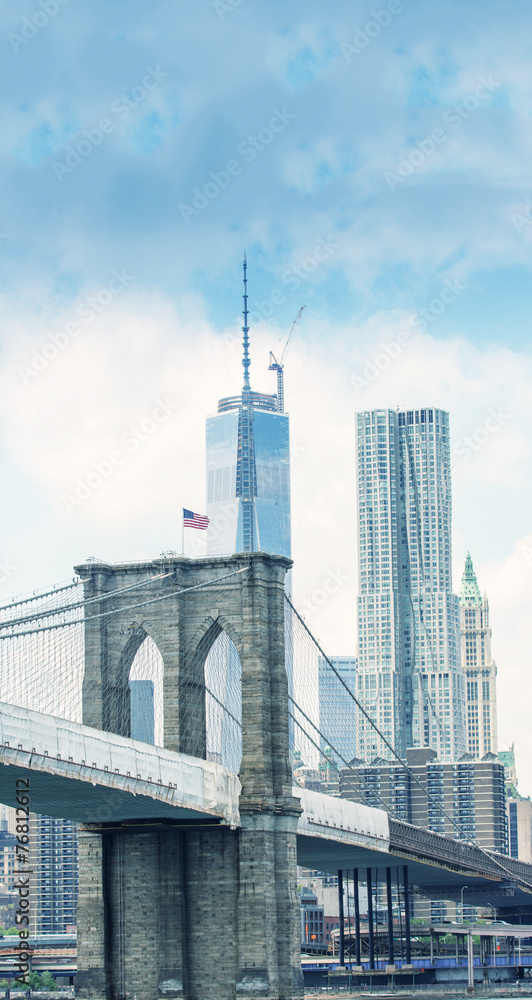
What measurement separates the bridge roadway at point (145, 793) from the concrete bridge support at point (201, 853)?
218 cm

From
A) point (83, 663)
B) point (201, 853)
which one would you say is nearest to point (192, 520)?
point (83, 663)

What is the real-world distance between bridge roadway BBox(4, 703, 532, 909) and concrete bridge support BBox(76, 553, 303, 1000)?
7.16 ft

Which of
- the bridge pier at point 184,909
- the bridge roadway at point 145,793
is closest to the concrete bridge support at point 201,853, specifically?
the bridge pier at point 184,909

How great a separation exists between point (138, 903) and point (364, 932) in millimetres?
101846

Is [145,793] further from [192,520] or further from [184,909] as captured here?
[192,520]

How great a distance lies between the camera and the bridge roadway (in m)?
73.3

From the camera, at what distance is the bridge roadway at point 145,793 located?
241 feet

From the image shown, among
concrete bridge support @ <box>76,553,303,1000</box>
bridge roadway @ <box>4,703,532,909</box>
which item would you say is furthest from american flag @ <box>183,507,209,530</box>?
bridge roadway @ <box>4,703,532,909</box>

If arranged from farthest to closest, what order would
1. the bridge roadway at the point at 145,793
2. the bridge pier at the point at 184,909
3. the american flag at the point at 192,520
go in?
the american flag at the point at 192,520, the bridge pier at the point at 184,909, the bridge roadway at the point at 145,793

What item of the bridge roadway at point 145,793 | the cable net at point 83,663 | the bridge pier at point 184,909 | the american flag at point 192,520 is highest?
the american flag at point 192,520

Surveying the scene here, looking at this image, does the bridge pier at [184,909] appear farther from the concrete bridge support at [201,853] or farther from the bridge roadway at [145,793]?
the bridge roadway at [145,793]

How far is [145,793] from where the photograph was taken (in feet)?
275

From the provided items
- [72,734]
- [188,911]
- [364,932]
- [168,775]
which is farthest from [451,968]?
[72,734]

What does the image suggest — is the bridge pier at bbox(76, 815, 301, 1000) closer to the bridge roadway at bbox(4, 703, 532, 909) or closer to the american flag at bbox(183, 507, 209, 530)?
the bridge roadway at bbox(4, 703, 532, 909)
